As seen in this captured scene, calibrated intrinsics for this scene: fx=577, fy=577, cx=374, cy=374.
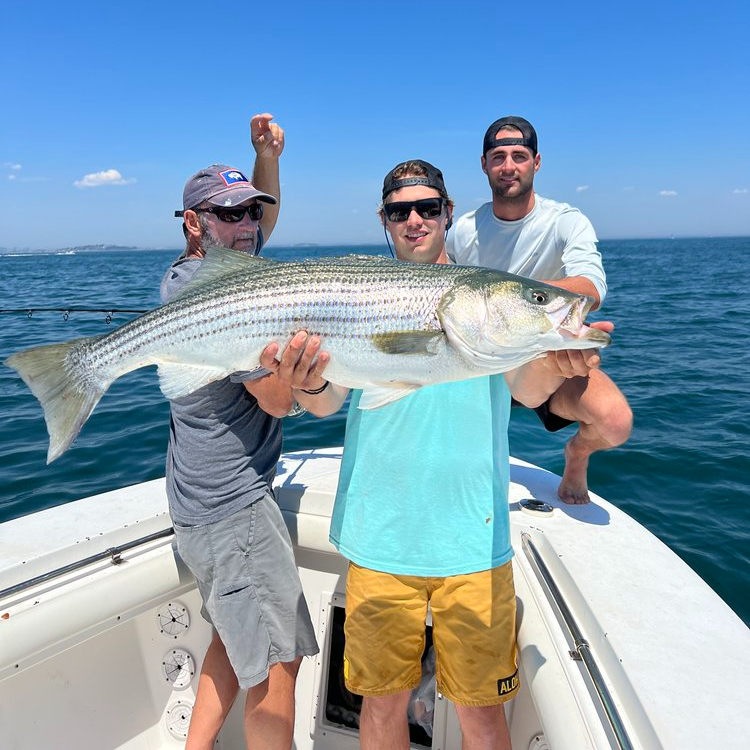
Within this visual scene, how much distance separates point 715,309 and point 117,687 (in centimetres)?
2308

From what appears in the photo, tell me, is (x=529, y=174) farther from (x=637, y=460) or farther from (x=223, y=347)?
(x=637, y=460)

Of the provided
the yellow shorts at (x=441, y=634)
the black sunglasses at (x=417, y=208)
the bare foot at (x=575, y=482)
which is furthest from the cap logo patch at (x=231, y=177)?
the bare foot at (x=575, y=482)

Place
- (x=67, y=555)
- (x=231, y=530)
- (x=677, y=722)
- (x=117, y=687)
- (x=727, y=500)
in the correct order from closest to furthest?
1. (x=677, y=722)
2. (x=231, y=530)
3. (x=67, y=555)
4. (x=117, y=687)
5. (x=727, y=500)

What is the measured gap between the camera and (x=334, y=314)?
114 inches

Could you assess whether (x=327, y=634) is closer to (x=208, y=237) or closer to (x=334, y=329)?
(x=334, y=329)

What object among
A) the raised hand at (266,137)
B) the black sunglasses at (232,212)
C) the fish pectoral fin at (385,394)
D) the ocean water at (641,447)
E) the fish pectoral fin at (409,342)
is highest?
the raised hand at (266,137)

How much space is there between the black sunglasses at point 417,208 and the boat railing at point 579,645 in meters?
2.05

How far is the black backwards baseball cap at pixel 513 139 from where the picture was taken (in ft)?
16.6

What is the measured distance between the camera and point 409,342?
9.20 feet

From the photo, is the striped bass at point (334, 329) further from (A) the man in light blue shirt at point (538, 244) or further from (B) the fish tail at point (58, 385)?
(A) the man in light blue shirt at point (538, 244)

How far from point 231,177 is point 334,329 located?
123 cm

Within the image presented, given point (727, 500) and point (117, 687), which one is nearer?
point (117, 687)

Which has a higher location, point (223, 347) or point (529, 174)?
point (529, 174)

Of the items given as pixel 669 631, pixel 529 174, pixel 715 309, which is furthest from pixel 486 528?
pixel 715 309
